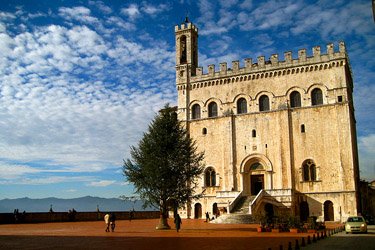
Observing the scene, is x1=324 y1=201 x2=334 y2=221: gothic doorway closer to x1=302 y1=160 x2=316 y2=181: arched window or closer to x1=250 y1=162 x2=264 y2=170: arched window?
x1=302 y1=160 x2=316 y2=181: arched window

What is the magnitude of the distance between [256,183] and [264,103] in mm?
8468

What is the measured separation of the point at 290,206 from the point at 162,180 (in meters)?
14.7

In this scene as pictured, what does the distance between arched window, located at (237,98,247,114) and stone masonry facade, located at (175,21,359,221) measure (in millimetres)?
109

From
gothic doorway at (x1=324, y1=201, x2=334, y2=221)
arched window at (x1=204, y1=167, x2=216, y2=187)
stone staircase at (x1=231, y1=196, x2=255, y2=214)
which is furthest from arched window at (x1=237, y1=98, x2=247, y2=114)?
gothic doorway at (x1=324, y1=201, x2=334, y2=221)

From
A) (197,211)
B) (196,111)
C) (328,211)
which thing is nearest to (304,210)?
(328,211)

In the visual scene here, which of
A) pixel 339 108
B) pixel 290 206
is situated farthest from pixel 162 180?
pixel 339 108

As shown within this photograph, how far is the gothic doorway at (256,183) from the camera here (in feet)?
144

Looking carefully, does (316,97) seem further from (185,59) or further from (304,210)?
(185,59)

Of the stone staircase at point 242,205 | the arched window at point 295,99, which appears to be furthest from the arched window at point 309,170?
the arched window at point 295,99

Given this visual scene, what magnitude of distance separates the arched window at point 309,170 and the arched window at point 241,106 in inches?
342

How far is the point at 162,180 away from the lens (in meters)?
30.5

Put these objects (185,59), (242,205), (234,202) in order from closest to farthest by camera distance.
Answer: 1. (234,202)
2. (242,205)
3. (185,59)

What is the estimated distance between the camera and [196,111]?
48.8 metres

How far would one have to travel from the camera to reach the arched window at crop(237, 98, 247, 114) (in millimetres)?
46172
